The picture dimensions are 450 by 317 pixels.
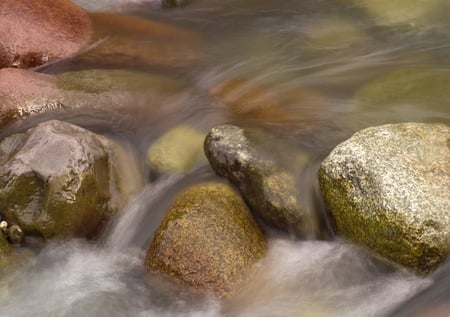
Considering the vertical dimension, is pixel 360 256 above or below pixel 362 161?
below

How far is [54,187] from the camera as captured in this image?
509 centimetres

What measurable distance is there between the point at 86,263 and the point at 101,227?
0.40 meters

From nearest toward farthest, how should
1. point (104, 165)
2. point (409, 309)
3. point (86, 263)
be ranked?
point (409, 309) → point (86, 263) → point (104, 165)

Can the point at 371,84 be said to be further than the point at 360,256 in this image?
Yes

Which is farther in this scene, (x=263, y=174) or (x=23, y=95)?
(x=23, y=95)

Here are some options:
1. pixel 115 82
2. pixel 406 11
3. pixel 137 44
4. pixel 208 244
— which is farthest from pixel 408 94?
pixel 137 44

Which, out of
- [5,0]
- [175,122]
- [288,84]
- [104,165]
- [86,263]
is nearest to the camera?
[86,263]

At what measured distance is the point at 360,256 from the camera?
492 centimetres

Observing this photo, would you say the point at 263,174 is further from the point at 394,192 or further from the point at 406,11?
the point at 406,11

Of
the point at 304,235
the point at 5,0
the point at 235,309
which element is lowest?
the point at 235,309

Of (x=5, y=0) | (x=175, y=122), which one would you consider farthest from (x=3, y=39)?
(x=175, y=122)

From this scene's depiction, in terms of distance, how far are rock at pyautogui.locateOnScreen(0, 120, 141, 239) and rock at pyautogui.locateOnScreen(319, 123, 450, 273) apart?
2.19 meters

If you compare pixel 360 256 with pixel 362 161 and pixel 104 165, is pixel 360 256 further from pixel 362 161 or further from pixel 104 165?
pixel 104 165

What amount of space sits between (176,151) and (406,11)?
4.64m
